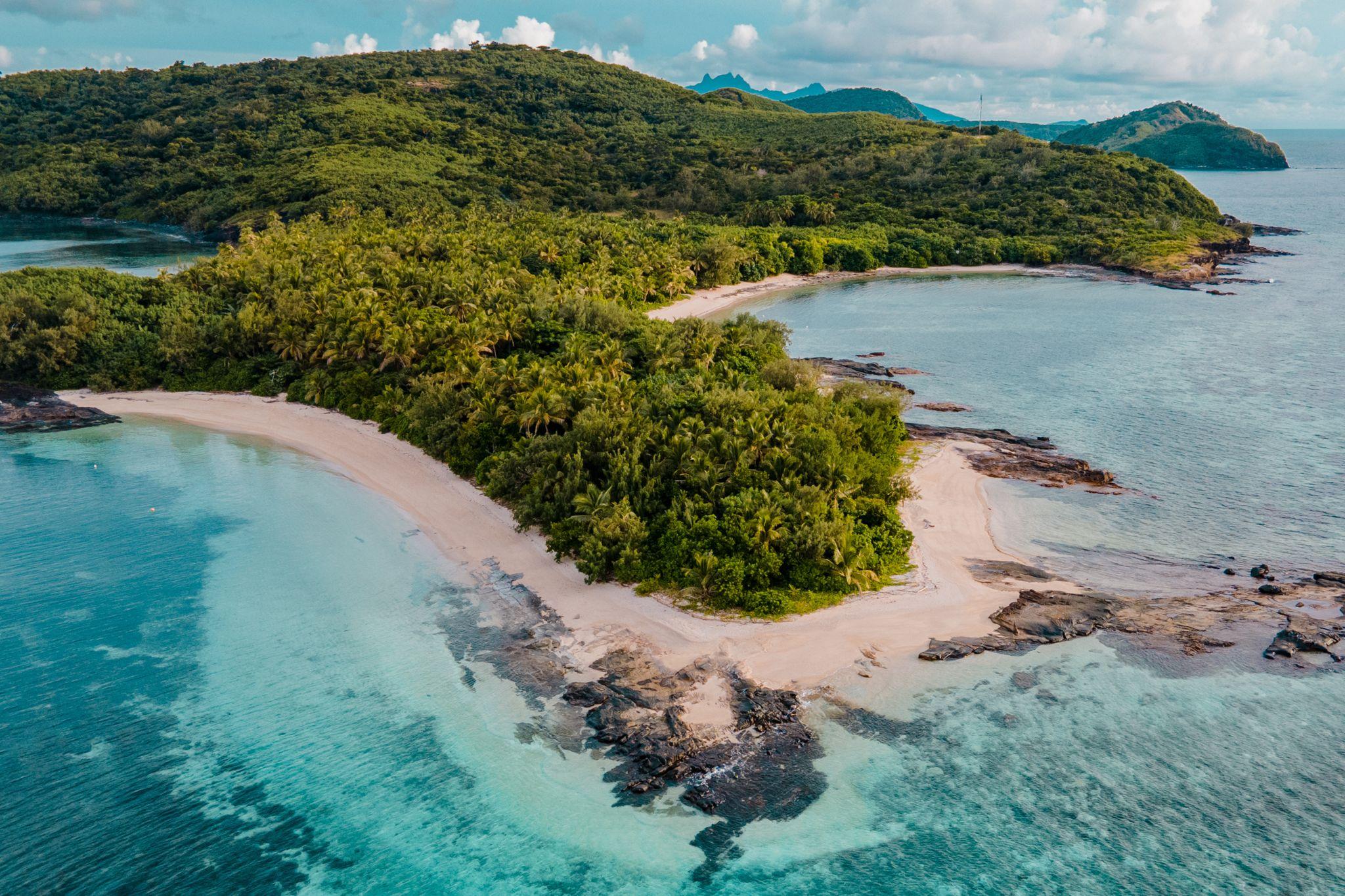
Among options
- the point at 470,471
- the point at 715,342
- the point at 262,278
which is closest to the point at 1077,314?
the point at 715,342

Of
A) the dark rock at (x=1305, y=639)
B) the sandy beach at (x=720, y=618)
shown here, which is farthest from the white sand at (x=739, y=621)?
the dark rock at (x=1305, y=639)

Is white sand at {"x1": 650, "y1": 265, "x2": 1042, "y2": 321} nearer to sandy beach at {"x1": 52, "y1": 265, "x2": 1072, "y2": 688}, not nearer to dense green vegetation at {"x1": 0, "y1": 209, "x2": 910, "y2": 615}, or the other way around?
dense green vegetation at {"x1": 0, "y1": 209, "x2": 910, "y2": 615}

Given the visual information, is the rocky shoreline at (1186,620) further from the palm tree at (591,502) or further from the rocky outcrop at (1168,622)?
the palm tree at (591,502)

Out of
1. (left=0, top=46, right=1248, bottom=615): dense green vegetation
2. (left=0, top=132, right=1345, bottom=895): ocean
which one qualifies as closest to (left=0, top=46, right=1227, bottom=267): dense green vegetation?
(left=0, top=46, right=1248, bottom=615): dense green vegetation

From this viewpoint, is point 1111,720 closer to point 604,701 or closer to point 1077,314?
point 604,701

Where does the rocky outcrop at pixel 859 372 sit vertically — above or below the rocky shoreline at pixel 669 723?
above

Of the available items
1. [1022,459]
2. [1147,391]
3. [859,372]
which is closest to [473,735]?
[1022,459]
